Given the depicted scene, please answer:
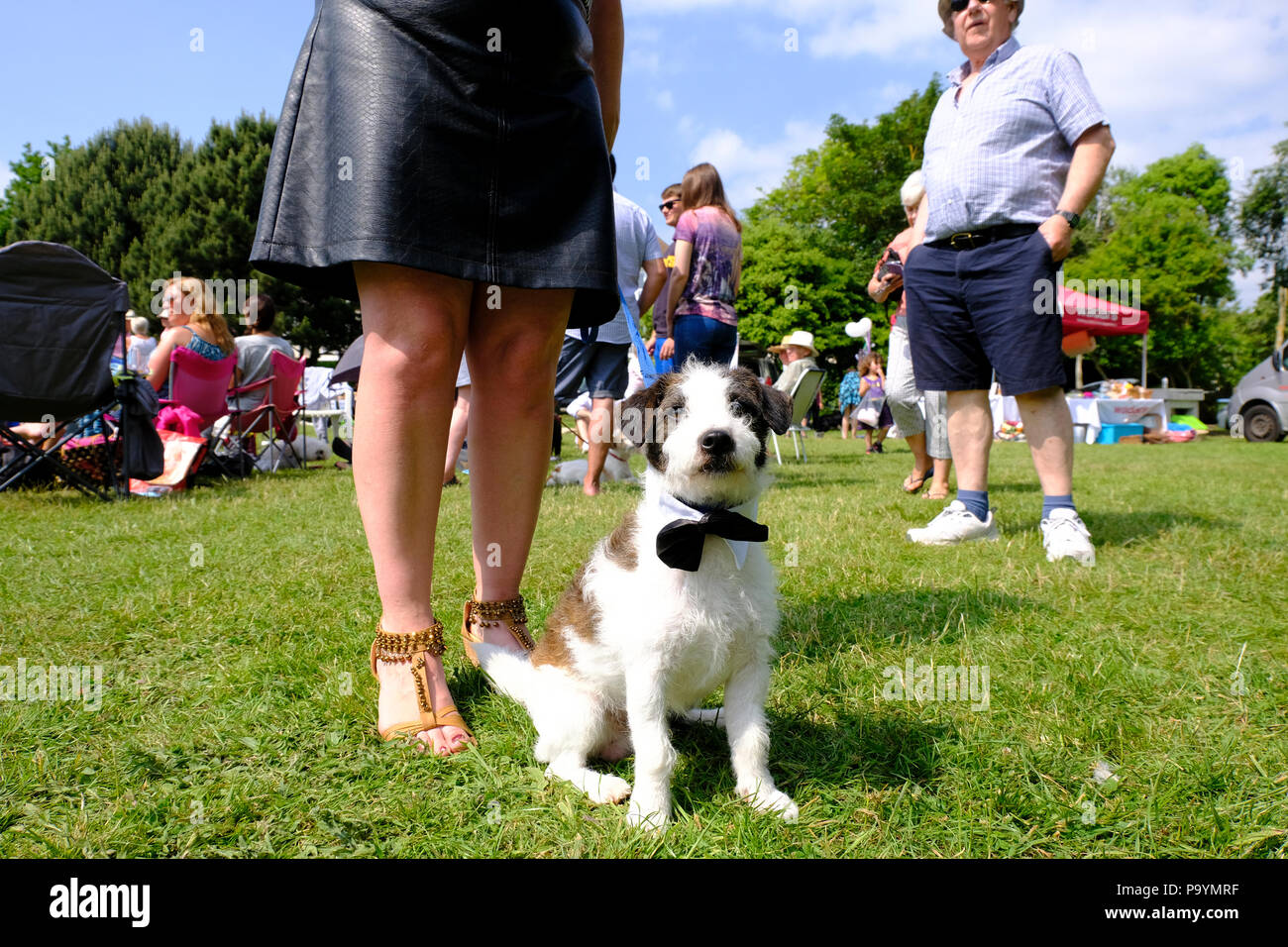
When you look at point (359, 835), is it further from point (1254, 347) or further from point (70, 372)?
point (1254, 347)

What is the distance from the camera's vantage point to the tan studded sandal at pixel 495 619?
2.85m

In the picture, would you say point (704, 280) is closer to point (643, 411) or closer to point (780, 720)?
point (643, 411)

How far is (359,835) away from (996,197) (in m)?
4.75

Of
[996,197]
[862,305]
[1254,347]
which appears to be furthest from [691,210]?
[1254,347]

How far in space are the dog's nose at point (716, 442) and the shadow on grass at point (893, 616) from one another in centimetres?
131

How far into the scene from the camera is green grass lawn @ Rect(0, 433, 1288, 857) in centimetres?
184

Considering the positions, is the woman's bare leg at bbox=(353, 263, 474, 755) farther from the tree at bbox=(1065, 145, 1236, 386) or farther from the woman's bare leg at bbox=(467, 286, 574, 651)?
the tree at bbox=(1065, 145, 1236, 386)

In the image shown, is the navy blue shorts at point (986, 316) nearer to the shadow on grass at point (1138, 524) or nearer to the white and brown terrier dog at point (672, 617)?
the shadow on grass at point (1138, 524)

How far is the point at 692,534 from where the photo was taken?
1.99 m

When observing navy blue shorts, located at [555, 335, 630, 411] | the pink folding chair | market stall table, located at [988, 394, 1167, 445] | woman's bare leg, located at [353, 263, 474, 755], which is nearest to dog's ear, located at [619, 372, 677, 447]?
woman's bare leg, located at [353, 263, 474, 755]

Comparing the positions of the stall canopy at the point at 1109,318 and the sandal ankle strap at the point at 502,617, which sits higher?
the stall canopy at the point at 1109,318

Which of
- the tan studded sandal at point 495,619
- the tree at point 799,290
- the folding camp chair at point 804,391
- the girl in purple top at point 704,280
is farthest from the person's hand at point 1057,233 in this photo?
the tree at point 799,290

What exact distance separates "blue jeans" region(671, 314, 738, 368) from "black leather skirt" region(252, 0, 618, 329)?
4252 millimetres
